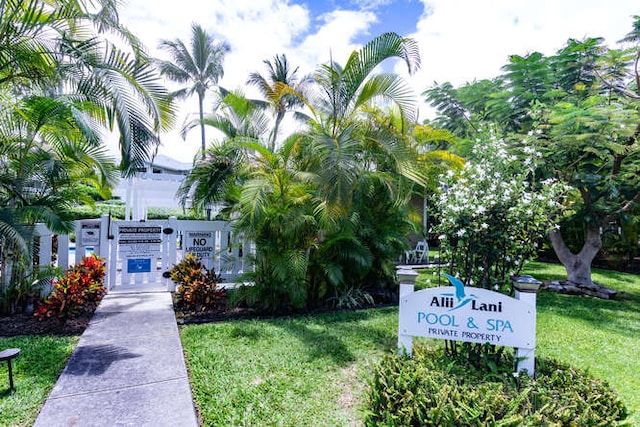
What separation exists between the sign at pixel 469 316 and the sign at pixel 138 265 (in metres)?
5.69

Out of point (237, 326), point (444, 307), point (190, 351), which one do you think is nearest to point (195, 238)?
point (237, 326)

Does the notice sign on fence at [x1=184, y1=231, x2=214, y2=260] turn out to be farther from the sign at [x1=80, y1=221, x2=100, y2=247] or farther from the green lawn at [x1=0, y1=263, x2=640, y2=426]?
the green lawn at [x1=0, y1=263, x2=640, y2=426]

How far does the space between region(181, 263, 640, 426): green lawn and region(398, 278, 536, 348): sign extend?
26.0 inches

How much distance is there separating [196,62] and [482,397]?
20.9 meters

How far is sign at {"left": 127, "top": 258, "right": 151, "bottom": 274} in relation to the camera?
6871 millimetres

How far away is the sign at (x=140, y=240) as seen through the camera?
22.1 ft

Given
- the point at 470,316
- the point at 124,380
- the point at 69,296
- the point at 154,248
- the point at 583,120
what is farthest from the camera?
the point at 154,248

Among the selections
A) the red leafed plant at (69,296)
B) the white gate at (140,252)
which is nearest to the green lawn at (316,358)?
the red leafed plant at (69,296)

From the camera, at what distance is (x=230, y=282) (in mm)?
7637

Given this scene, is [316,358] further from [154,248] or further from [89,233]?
[89,233]

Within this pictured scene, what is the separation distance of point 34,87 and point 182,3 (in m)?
2.62

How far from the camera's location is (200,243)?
7191 millimetres

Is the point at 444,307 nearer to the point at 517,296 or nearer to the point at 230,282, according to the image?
the point at 517,296

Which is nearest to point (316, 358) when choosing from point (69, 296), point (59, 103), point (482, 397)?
point (482, 397)
